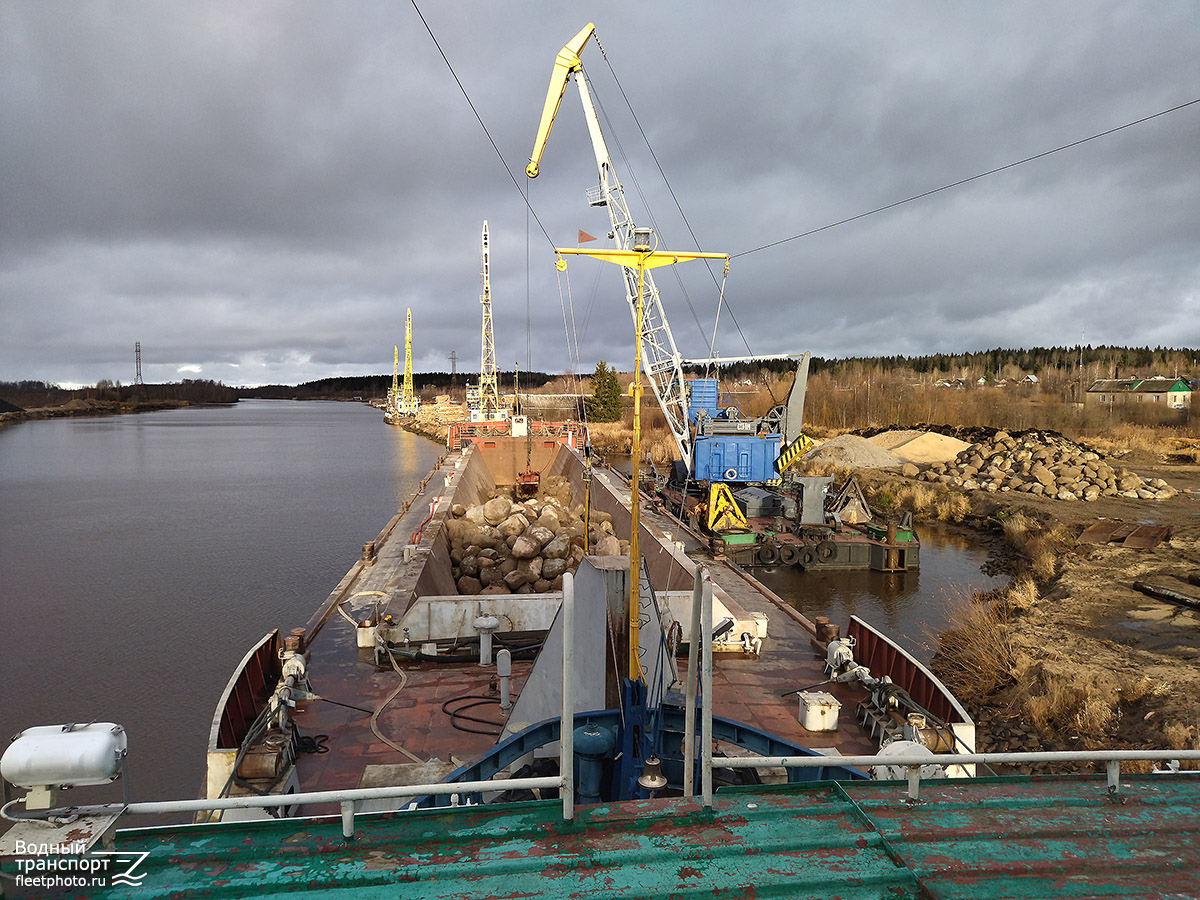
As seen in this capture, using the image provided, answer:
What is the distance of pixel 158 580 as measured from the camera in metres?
23.3

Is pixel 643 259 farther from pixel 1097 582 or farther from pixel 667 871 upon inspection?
pixel 1097 582

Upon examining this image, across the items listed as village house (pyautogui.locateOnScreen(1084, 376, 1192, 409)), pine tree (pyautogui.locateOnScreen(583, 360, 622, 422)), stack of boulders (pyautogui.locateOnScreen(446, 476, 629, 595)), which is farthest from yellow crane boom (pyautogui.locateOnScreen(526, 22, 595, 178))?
village house (pyautogui.locateOnScreen(1084, 376, 1192, 409))

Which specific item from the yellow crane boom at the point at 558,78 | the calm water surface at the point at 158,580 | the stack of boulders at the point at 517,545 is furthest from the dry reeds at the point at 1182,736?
the yellow crane boom at the point at 558,78

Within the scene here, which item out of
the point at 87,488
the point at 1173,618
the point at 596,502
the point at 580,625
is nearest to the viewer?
the point at 580,625

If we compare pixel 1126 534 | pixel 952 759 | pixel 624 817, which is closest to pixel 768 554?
pixel 1126 534

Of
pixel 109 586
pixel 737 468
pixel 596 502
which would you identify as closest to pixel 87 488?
pixel 109 586

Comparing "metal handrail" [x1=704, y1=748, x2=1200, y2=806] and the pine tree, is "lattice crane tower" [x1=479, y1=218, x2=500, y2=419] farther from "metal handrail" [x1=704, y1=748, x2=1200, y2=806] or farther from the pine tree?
"metal handrail" [x1=704, y1=748, x2=1200, y2=806]

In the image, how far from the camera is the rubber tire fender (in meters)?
22.0

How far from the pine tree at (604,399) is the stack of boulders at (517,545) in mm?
53595

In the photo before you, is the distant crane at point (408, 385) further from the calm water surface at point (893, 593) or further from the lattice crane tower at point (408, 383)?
the calm water surface at point (893, 593)

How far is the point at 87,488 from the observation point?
147 ft

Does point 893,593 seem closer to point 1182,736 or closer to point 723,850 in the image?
point 1182,736

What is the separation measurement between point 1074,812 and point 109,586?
26843mm

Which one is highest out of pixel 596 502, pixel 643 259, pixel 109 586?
pixel 643 259
